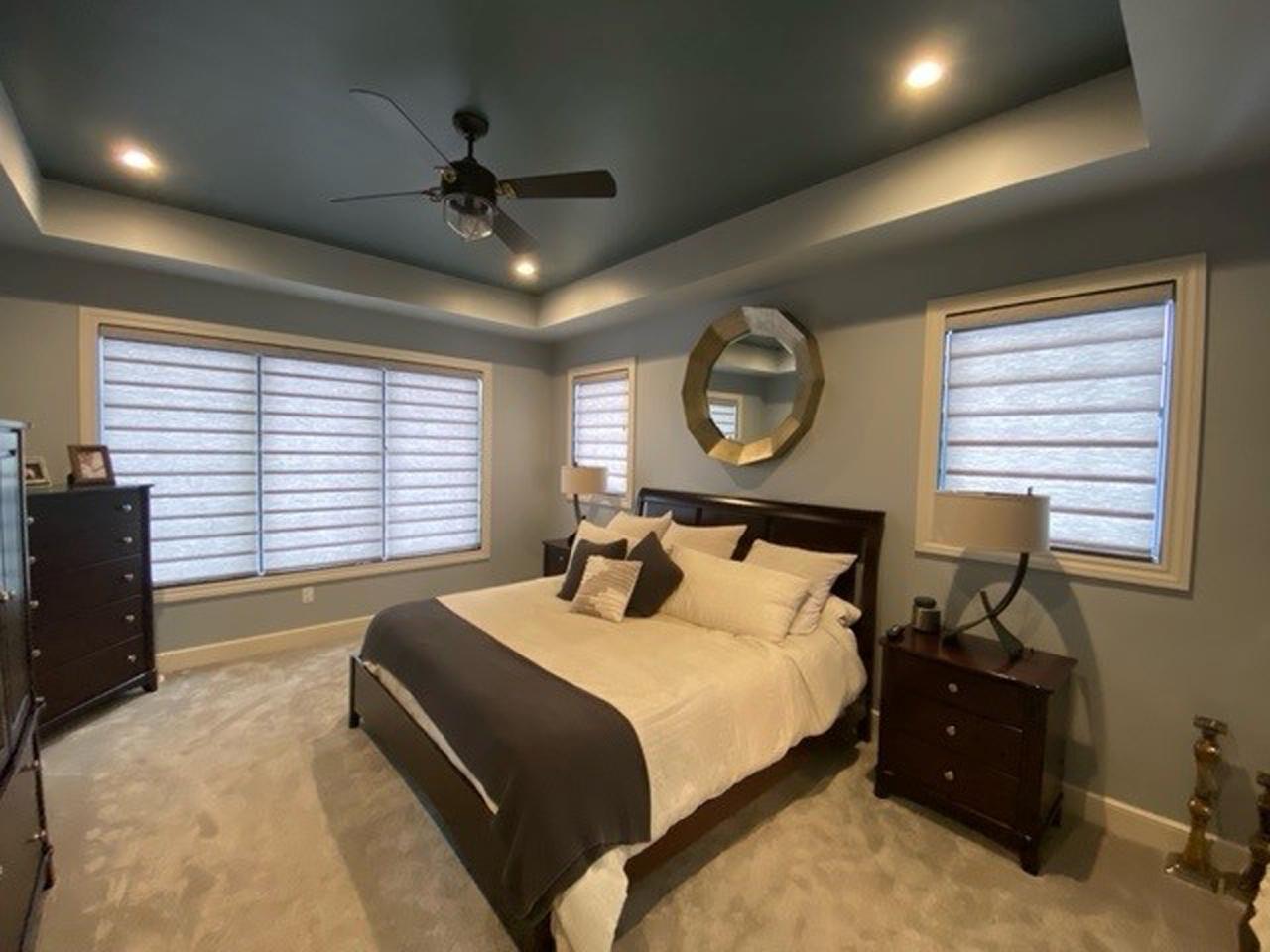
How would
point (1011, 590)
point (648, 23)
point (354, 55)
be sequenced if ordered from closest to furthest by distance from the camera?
point (648, 23)
point (354, 55)
point (1011, 590)

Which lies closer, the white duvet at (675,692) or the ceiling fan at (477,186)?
the white duvet at (675,692)

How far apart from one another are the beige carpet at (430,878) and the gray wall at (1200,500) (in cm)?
52

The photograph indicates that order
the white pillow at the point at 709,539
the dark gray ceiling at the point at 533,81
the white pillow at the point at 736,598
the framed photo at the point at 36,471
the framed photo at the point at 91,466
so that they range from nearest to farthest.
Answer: the dark gray ceiling at the point at 533,81
the white pillow at the point at 736,598
the framed photo at the point at 36,471
the framed photo at the point at 91,466
the white pillow at the point at 709,539

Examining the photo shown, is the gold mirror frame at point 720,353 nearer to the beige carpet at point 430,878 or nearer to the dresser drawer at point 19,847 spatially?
the beige carpet at point 430,878

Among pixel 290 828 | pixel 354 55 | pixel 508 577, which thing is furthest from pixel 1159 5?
pixel 508 577

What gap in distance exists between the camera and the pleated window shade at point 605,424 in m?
4.64

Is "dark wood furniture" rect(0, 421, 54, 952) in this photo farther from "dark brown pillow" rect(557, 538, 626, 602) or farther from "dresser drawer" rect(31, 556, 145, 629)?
"dark brown pillow" rect(557, 538, 626, 602)

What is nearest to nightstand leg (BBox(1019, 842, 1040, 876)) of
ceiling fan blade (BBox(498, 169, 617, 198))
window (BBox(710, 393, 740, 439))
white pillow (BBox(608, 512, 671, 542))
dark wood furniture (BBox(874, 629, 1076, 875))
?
dark wood furniture (BBox(874, 629, 1076, 875))

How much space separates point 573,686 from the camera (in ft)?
6.63

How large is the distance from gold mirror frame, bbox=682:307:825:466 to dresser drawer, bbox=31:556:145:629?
3.51 m

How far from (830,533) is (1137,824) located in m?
1.67

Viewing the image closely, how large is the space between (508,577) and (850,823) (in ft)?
12.2

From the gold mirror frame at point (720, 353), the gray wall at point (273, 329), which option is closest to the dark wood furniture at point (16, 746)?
the gray wall at point (273, 329)

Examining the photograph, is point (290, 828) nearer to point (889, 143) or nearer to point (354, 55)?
point (354, 55)
